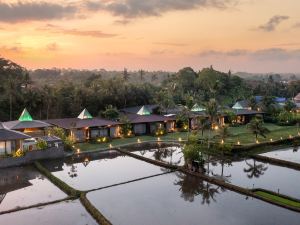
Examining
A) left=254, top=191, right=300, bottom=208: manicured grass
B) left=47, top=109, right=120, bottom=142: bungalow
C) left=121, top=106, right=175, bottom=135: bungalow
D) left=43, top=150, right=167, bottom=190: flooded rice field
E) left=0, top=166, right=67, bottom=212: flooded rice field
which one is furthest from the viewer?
left=121, top=106, right=175, bottom=135: bungalow

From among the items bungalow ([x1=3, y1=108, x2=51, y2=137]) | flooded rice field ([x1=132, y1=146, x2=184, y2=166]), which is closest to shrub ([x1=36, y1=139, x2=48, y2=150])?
bungalow ([x1=3, y1=108, x2=51, y2=137])

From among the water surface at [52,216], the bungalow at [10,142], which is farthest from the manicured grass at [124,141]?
the water surface at [52,216]

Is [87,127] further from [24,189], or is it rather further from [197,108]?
[197,108]

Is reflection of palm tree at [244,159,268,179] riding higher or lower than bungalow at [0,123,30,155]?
lower

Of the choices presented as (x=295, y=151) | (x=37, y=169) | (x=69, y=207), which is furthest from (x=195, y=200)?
(x=295, y=151)

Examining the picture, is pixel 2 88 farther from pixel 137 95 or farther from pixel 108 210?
pixel 108 210

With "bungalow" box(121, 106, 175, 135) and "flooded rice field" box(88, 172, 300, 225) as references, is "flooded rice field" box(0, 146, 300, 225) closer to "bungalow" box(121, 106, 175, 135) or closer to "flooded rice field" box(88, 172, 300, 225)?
"flooded rice field" box(88, 172, 300, 225)

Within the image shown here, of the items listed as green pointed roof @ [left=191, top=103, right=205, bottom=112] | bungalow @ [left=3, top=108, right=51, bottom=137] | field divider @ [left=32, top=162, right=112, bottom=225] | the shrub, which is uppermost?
green pointed roof @ [left=191, top=103, right=205, bottom=112]
